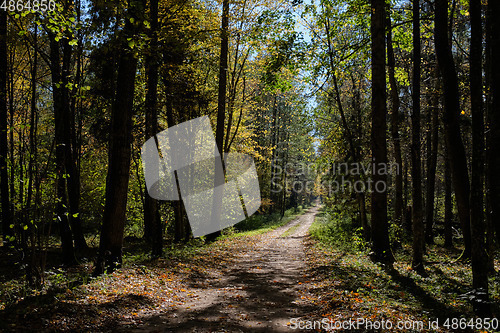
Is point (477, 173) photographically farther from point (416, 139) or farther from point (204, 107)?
point (204, 107)

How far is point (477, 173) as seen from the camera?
16.0ft

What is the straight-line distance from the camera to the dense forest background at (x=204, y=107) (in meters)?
5.81

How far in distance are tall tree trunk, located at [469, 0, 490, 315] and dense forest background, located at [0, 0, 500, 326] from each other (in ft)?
0.07

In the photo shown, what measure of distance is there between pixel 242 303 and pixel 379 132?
→ 7107 millimetres

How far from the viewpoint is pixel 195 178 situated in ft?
61.8

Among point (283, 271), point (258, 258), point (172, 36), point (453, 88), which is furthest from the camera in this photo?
point (258, 258)

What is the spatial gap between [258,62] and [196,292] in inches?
596

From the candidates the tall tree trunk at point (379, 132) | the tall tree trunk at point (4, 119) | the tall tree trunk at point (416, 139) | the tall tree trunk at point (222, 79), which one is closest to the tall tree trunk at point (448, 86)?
the tall tree trunk at point (416, 139)

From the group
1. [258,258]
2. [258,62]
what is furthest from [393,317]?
[258,62]

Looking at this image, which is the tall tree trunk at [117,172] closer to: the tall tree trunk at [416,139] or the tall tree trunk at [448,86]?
the tall tree trunk at [448,86]

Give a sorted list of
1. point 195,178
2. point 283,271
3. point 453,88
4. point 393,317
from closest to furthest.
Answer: point 393,317 → point 453,88 → point 283,271 → point 195,178

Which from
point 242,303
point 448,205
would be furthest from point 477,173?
point 448,205

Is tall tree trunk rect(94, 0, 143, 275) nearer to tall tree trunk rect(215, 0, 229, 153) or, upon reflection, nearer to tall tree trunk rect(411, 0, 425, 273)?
tall tree trunk rect(411, 0, 425, 273)

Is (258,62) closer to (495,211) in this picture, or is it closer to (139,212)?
(139,212)
